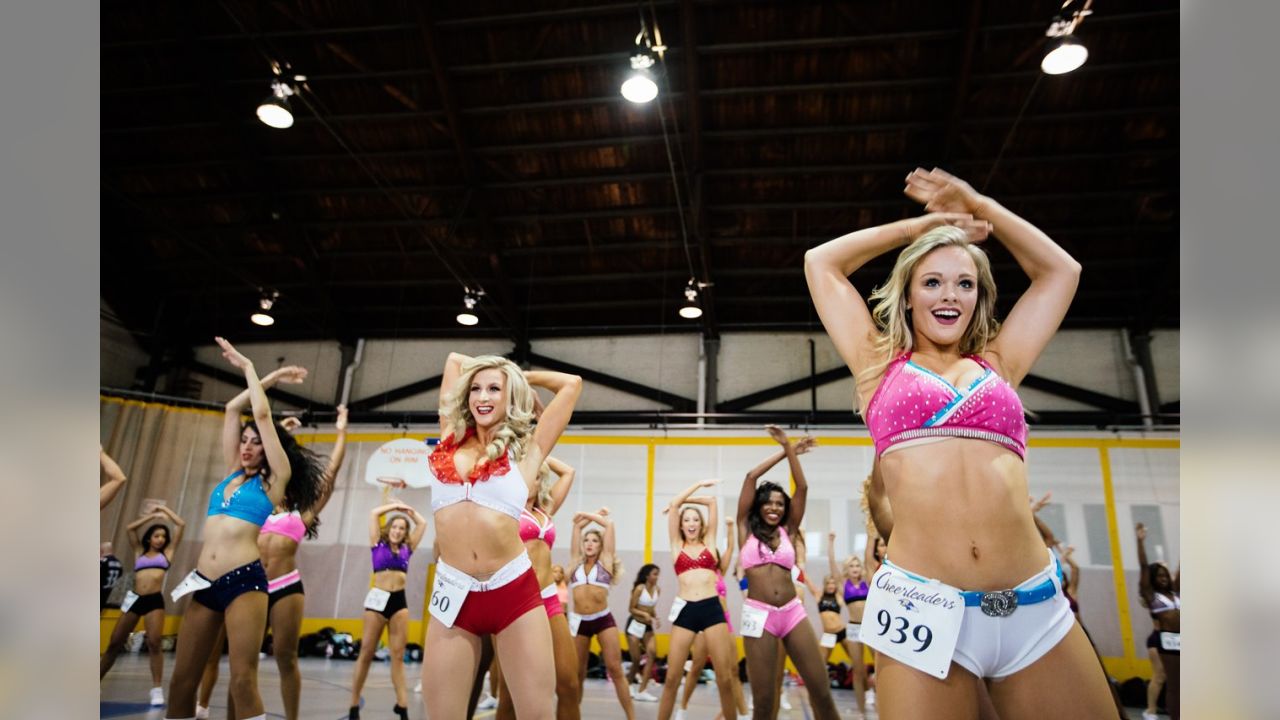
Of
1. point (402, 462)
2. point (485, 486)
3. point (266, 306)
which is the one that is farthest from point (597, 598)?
point (266, 306)

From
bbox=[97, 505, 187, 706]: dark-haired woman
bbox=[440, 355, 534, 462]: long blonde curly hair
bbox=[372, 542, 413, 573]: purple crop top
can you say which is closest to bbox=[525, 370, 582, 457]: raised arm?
bbox=[440, 355, 534, 462]: long blonde curly hair

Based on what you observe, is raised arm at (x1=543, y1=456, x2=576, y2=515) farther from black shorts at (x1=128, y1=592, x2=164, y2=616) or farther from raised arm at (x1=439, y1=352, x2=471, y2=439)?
black shorts at (x1=128, y1=592, x2=164, y2=616)

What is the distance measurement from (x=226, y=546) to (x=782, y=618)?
11.9 ft

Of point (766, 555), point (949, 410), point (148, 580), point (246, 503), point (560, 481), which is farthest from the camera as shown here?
point (148, 580)

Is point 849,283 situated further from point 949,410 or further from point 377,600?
point 377,600

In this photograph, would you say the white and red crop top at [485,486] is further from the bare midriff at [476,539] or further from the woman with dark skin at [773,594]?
the woman with dark skin at [773,594]

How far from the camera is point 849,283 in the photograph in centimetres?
218

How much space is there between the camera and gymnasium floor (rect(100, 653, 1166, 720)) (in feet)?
22.7

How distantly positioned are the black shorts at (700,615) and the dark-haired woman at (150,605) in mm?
4753

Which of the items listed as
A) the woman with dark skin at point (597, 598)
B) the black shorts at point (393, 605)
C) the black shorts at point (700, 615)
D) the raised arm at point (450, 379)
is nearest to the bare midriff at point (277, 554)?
the black shorts at point (393, 605)

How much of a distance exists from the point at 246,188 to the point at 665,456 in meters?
9.09

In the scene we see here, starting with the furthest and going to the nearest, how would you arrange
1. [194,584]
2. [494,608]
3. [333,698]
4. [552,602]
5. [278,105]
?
[278,105] < [333,698] < [552,602] < [194,584] < [494,608]

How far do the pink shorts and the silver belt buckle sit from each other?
3.73 meters
